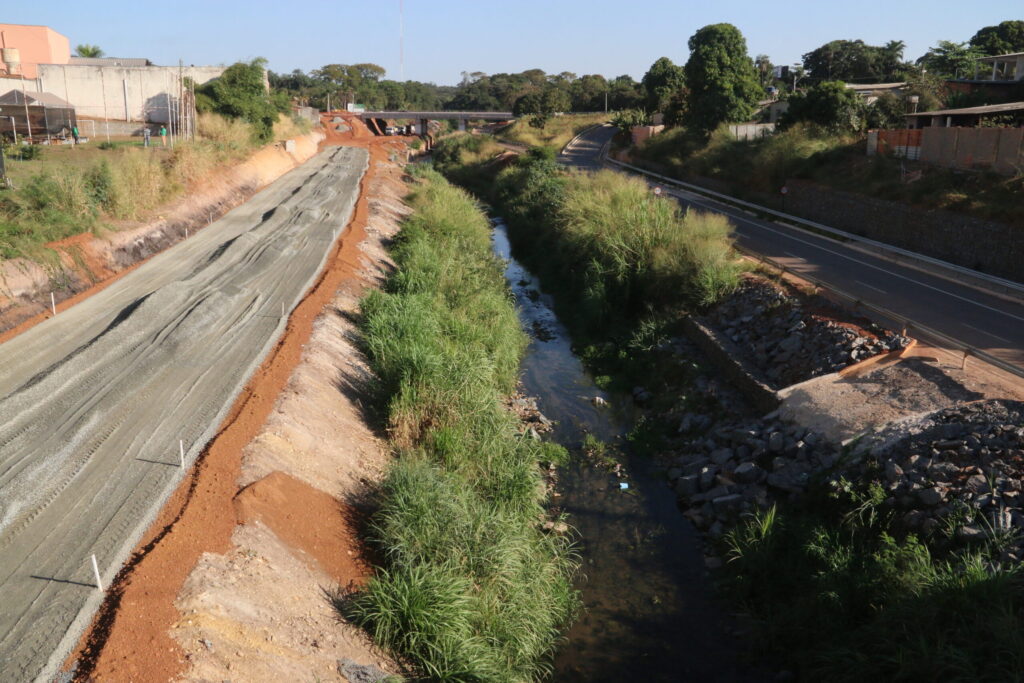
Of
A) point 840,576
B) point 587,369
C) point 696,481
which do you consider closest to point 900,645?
point 840,576

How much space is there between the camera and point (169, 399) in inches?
415

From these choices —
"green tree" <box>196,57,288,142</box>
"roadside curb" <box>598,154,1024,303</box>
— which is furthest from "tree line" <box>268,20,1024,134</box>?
"green tree" <box>196,57,288,142</box>

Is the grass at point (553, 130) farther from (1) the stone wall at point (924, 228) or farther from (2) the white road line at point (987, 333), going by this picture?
(2) the white road line at point (987, 333)

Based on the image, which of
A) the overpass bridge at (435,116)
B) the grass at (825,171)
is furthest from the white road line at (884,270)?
the overpass bridge at (435,116)

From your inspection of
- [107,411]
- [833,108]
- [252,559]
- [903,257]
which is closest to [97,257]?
[107,411]

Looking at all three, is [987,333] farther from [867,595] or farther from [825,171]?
[825,171]

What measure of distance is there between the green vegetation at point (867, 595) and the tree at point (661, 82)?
222 ft

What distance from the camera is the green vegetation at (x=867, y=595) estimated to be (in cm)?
811

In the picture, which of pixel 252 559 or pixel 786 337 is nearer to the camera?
pixel 252 559

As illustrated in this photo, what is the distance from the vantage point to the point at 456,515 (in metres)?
9.43

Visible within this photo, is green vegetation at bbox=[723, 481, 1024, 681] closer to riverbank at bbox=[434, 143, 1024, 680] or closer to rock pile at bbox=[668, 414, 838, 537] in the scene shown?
riverbank at bbox=[434, 143, 1024, 680]

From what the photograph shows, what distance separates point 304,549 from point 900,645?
22.0ft

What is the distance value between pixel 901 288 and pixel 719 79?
39.0m

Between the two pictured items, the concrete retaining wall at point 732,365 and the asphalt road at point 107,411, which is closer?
the asphalt road at point 107,411
